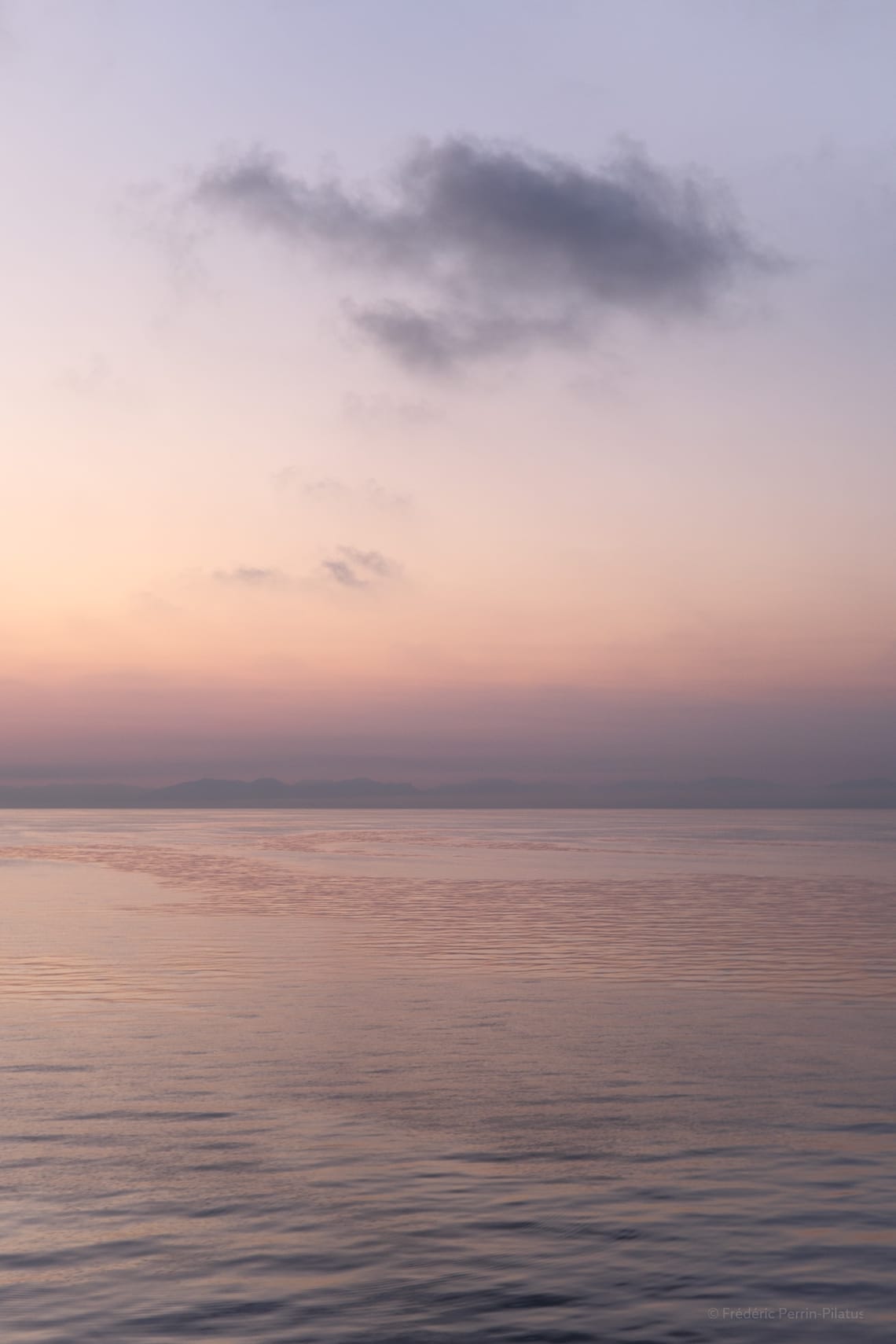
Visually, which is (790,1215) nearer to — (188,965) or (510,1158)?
(510,1158)

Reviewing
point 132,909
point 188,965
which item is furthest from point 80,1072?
point 132,909

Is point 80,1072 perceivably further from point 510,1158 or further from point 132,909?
point 132,909

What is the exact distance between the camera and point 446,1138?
15672 millimetres

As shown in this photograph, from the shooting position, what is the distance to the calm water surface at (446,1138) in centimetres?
1078

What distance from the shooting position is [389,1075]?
19.4 m

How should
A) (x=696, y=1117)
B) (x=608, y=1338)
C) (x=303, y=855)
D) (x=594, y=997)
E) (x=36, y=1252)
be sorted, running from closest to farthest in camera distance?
1. (x=608, y=1338)
2. (x=36, y=1252)
3. (x=696, y=1117)
4. (x=594, y=997)
5. (x=303, y=855)

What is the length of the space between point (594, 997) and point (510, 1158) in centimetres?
1278

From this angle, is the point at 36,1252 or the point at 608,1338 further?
the point at 36,1252

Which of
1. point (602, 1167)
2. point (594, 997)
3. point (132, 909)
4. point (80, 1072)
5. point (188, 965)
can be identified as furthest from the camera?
point (132, 909)

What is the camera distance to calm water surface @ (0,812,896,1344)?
10.8 metres

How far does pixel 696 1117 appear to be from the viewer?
1678 cm

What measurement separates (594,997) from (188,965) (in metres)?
11.0

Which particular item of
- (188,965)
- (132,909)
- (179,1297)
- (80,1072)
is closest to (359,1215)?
(179,1297)

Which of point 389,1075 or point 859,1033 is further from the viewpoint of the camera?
point 859,1033
